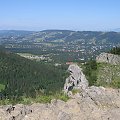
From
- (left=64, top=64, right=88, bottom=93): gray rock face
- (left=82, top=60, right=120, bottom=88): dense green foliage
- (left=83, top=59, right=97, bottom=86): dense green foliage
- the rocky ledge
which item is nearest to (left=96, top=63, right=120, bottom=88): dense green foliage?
(left=82, top=60, right=120, bottom=88): dense green foliage

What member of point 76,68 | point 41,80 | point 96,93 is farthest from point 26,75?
point 96,93

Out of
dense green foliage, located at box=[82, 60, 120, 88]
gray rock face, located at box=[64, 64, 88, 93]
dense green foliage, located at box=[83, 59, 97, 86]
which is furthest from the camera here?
gray rock face, located at box=[64, 64, 88, 93]

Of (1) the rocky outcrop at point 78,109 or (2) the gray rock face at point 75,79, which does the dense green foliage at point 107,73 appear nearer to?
(2) the gray rock face at point 75,79

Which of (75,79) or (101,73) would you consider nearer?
(101,73)

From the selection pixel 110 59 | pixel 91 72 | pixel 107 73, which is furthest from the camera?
pixel 110 59

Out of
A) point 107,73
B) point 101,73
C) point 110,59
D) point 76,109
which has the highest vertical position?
point 76,109

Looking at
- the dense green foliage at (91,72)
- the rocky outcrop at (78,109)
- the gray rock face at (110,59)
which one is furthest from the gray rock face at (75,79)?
the rocky outcrop at (78,109)

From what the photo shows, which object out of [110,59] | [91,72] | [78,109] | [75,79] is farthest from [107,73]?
[78,109]

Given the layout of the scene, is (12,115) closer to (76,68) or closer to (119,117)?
(119,117)

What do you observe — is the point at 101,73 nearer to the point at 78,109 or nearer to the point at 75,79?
the point at 75,79

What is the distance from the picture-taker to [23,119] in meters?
15.0

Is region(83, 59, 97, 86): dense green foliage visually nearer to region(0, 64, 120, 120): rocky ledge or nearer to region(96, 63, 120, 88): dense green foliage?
region(96, 63, 120, 88): dense green foliage

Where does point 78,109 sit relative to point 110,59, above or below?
above

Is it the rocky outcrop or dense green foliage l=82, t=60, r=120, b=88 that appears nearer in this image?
the rocky outcrop
